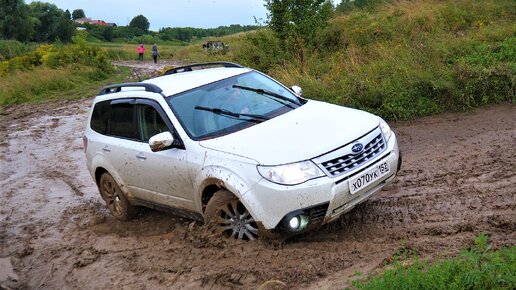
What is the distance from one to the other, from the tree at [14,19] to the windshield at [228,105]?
72.9 m

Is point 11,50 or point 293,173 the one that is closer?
point 293,173

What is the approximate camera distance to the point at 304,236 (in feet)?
16.7

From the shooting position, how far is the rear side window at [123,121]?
620 cm

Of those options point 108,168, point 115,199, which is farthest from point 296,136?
point 115,199

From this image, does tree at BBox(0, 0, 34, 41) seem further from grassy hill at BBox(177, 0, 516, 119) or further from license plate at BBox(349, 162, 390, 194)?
license plate at BBox(349, 162, 390, 194)

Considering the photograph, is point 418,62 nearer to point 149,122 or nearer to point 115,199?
point 149,122

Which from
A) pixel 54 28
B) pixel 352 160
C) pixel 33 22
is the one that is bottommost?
pixel 352 160

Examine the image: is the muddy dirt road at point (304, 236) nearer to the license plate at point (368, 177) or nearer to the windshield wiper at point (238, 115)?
the license plate at point (368, 177)

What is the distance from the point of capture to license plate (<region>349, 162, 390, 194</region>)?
470cm

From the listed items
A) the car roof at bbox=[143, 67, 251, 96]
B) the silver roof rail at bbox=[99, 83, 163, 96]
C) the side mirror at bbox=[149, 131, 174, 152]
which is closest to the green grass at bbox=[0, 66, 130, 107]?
the silver roof rail at bbox=[99, 83, 163, 96]

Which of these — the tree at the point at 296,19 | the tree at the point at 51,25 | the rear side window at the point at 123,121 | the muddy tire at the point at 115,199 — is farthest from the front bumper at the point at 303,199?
the tree at the point at 51,25

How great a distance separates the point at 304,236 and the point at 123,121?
2.72 m

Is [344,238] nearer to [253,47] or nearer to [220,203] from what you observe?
[220,203]

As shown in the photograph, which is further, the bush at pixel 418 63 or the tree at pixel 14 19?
the tree at pixel 14 19
